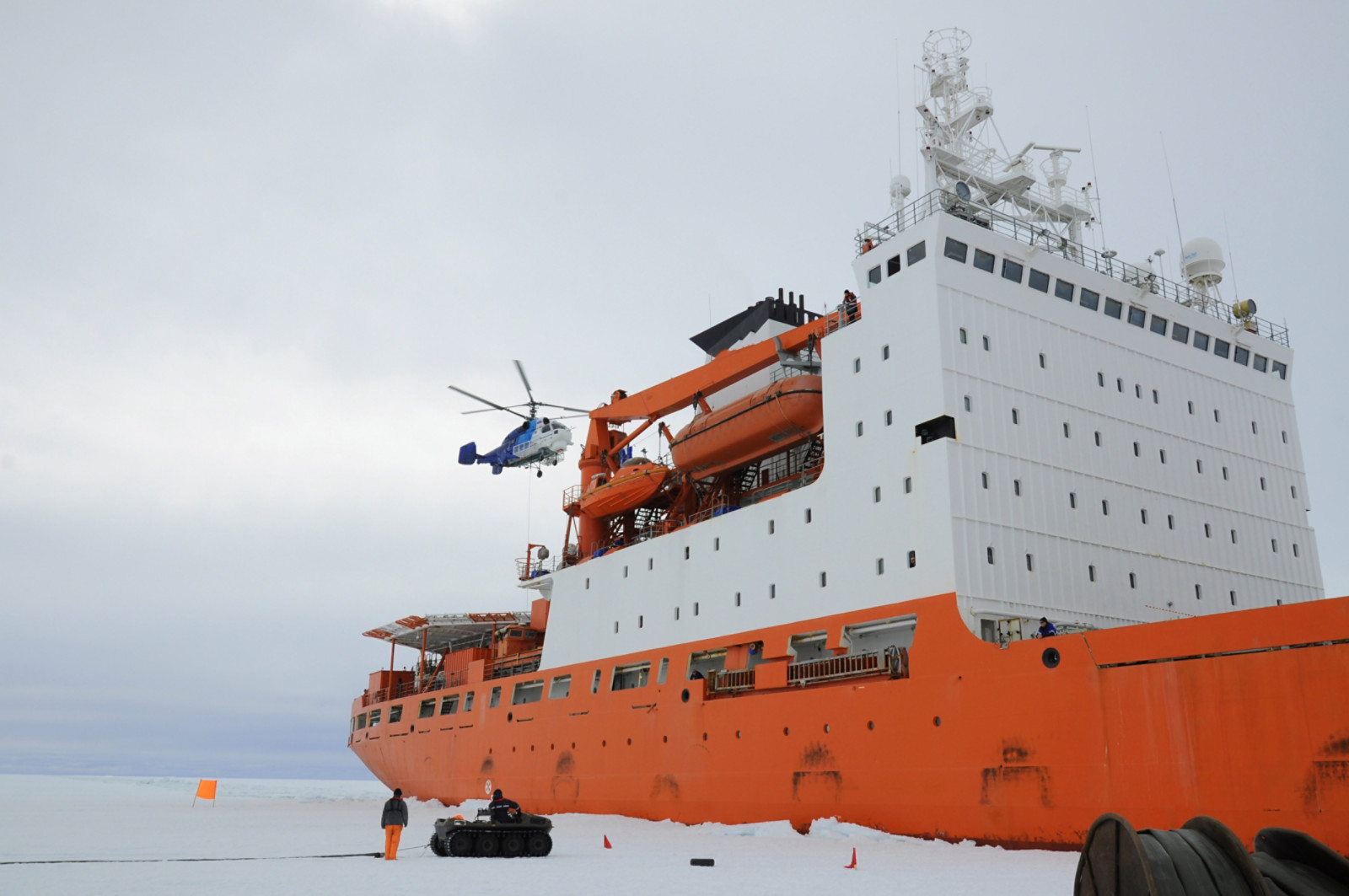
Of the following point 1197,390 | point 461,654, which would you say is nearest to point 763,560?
point 1197,390

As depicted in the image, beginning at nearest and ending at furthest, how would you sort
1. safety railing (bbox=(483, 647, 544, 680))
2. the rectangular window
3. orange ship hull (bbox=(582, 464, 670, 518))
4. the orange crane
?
the orange crane
orange ship hull (bbox=(582, 464, 670, 518))
the rectangular window
safety railing (bbox=(483, 647, 544, 680))

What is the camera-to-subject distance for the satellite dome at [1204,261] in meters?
19.8

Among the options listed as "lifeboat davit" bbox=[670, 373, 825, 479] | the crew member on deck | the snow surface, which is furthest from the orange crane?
the crew member on deck

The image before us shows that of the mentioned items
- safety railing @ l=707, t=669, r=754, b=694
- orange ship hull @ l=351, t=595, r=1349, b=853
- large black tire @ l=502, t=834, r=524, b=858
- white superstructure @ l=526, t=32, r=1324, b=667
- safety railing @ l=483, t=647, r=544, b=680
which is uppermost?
white superstructure @ l=526, t=32, r=1324, b=667

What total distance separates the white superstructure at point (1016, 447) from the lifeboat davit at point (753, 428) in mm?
1153

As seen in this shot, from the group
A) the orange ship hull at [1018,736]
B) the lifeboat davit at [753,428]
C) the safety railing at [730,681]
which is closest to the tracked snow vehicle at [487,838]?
the orange ship hull at [1018,736]

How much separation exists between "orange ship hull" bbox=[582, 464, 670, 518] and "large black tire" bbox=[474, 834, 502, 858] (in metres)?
11.7

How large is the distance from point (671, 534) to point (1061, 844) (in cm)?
1079

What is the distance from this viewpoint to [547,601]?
89.6 ft

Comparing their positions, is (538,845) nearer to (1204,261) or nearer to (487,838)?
(487,838)

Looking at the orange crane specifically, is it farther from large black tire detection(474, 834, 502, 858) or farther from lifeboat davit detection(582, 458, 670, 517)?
→ large black tire detection(474, 834, 502, 858)

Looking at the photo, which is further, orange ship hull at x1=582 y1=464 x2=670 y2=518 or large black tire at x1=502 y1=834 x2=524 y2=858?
orange ship hull at x1=582 y1=464 x2=670 y2=518

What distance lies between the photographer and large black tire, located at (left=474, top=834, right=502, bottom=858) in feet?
42.3

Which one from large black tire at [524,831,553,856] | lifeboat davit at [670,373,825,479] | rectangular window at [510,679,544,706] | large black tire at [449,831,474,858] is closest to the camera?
Result: large black tire at [449,831,474,858]
